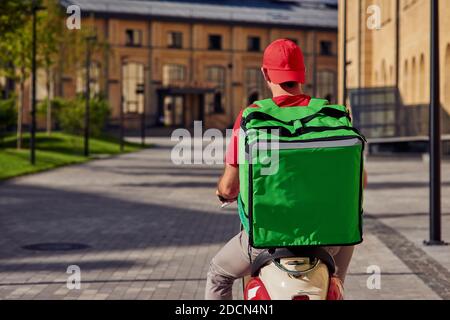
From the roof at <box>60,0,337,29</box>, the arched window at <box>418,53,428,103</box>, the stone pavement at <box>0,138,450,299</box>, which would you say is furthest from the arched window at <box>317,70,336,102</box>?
the stone pavement at <box>0,138,450,299</box>

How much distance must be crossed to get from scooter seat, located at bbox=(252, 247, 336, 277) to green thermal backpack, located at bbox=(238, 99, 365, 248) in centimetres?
10

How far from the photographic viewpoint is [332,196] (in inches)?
171

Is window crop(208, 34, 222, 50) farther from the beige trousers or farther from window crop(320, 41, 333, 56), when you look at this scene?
the beige trousers

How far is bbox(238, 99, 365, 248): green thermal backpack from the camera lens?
432 centimetres

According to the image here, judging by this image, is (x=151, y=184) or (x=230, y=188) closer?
(x=230, y=188)

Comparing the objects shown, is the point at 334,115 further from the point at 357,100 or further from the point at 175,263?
the point at 357,100

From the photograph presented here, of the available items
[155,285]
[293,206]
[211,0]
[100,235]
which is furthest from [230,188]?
[211,0]

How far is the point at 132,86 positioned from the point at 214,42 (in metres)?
10.3

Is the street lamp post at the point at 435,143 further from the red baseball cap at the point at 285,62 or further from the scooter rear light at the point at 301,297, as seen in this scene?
the scooter rear light at the point at 301,297

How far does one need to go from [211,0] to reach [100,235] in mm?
87547

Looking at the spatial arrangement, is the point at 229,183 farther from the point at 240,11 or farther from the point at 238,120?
the point at 240,11

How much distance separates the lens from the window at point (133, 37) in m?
97.4

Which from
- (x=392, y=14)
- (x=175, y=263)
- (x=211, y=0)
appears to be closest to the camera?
(x=175, y=263)

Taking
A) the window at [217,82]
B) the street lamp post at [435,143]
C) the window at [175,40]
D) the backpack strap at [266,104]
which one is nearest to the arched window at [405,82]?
the street lamp post at [435,143]
